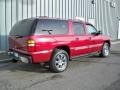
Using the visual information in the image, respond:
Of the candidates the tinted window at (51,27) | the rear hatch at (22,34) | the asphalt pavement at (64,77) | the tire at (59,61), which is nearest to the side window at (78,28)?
the tinted window at (51,27)

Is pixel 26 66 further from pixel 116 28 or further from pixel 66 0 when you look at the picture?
pixel 116 28

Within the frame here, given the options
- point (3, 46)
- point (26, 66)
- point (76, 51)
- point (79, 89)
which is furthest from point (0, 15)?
point (79, 89)

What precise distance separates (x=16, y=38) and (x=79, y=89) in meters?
3.01

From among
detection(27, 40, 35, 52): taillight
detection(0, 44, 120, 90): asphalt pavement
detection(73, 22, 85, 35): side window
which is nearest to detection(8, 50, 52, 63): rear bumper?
detection(27, 40, 35, 52): taillight

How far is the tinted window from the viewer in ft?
27.7

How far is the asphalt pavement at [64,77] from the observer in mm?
7031

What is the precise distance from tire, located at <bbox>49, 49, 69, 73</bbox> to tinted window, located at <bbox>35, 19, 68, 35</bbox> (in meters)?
0.68

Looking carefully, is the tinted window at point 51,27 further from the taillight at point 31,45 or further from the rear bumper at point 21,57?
the rear bumper at point 21,57

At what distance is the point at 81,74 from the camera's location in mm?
8586

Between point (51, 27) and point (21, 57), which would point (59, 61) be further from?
point (21, 57)

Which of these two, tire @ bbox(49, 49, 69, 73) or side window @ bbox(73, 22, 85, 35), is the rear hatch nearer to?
tire @ bbox(49, 49, 69, 73)

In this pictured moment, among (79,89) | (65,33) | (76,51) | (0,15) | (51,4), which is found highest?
(51,4)

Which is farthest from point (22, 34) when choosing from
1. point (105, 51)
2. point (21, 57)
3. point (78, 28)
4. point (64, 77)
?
point (105, 51)

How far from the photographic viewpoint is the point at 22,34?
335 inches
